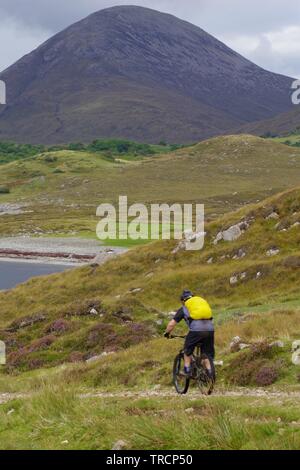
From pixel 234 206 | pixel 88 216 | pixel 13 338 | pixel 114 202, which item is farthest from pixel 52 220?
pixel 13 338

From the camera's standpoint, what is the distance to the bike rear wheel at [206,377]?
16.0 meters

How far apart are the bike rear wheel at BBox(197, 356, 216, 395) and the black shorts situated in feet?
0.68

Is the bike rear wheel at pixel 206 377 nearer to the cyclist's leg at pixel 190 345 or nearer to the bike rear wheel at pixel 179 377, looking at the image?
the cyclist's leg at pixel 190 345

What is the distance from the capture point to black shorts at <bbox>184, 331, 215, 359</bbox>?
15.8 metres

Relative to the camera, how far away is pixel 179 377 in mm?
17875

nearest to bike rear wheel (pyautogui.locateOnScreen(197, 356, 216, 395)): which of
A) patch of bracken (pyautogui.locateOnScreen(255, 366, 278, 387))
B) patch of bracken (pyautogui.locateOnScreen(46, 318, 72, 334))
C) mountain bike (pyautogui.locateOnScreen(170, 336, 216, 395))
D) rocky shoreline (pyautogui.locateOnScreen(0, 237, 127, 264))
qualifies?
mountain bike (pyautogui.locateOnScreen(170, 336, 216, 395))

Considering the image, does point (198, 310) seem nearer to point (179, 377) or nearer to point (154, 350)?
point (179, 377)

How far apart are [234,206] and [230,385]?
482 ft

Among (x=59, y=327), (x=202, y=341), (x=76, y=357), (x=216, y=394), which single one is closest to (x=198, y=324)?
(x=202, y=341)

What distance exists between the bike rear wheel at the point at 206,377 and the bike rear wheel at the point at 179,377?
46 centimetres

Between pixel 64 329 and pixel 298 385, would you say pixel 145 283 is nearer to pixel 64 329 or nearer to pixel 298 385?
pixel 64 329

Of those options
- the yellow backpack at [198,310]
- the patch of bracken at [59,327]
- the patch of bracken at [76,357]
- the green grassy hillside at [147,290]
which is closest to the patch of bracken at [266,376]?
the yellow backpack at [198,310]

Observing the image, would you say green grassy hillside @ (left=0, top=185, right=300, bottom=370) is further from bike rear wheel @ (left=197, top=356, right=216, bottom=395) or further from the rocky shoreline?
the rocky shoreline
